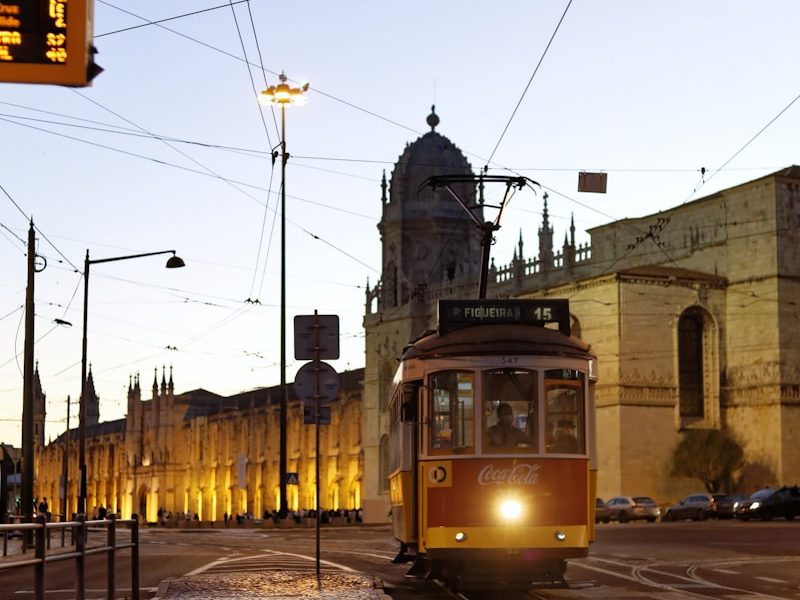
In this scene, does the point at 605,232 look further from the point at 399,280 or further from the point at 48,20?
the point at 48,20

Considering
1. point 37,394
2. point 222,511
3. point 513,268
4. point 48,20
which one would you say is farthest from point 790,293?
point 37,394

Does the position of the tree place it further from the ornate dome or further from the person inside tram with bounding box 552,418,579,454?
the person inside tram with bounding box 552,418,579,454

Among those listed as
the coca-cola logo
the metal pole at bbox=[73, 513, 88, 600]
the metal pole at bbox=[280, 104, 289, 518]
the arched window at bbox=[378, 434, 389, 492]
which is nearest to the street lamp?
the metal pole at bbox=[280, 104, 289, 518]

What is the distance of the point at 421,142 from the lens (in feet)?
259

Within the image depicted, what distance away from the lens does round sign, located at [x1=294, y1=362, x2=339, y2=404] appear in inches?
653

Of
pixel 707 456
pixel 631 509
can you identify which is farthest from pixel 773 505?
pixel 707 456

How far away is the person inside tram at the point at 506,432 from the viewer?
14453 millimetres

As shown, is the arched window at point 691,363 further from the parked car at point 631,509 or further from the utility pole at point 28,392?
the utility pole at point 28,392

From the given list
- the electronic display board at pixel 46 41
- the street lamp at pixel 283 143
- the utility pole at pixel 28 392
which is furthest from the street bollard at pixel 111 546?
the street lamp at pixel 283 143

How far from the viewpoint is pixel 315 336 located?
1684cm

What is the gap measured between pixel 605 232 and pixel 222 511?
53.4 metres

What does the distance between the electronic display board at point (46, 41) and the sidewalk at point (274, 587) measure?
8585 millimetres

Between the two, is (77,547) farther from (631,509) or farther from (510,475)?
(631,509)

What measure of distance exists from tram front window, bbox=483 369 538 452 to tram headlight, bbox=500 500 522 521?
67cm
